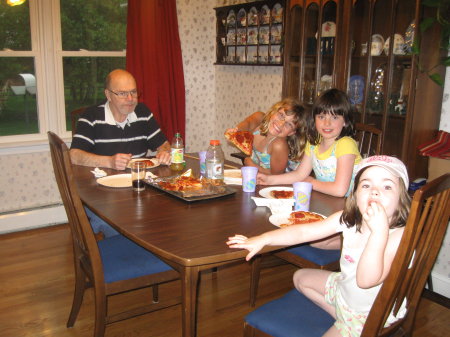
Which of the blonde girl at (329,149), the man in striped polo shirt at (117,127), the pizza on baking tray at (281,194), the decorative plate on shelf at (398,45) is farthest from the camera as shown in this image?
the man in striped polo shirt at (117,127)

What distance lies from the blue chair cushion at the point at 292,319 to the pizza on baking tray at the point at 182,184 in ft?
2.27

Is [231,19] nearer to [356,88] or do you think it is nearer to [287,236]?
[356,88]

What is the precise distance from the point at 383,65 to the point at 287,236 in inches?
68.8

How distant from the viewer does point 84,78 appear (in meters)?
3.96

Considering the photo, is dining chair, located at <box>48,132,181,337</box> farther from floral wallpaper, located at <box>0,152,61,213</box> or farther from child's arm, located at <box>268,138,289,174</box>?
floral wallpaper, located at <box>0,152,61,213</box>

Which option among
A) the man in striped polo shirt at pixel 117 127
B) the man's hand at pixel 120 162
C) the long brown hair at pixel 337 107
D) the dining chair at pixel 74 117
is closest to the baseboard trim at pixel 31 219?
the dining chair at pixel 74 117

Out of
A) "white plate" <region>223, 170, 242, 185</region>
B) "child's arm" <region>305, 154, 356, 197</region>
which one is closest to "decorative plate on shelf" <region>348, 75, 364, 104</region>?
"child's arm" <region>305, 154, 356, 197</region>

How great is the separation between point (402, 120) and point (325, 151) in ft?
2.26

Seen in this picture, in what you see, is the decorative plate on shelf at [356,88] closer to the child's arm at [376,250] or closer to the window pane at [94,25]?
the child's arm at [376,250]

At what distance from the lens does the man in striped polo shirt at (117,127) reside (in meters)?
2.76

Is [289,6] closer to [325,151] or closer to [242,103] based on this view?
[242,103]

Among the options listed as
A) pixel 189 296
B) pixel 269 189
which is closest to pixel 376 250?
pixel 189 296

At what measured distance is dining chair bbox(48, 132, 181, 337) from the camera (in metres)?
1.77

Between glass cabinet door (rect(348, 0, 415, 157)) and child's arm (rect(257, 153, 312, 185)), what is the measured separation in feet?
2.29
